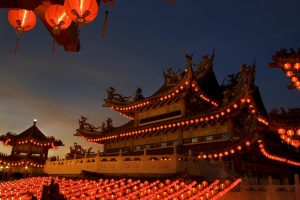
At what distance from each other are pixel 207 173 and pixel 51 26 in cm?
1040

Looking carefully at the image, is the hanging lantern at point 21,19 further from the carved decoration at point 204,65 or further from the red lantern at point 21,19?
the carved decoration at point 204,65

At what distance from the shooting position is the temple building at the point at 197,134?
13203 millimetres

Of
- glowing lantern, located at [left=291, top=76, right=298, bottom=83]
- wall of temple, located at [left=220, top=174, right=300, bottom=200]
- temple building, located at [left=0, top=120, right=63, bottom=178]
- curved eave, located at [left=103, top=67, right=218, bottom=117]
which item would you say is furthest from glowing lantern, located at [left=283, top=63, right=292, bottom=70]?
temple building, located at [left=0, top=120, right=63, bottom=178]

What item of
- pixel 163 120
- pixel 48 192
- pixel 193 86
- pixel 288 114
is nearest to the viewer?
pixel 48 192

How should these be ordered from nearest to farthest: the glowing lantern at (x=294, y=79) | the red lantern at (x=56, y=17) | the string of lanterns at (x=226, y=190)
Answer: the red lantern at (x=56, y=17) < the string of lanterns at (x=226, y=190) < the glowing lantern at (x=294, y=79)

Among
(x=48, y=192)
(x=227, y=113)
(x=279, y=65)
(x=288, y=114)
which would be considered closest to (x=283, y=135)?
(x=288, y=114)

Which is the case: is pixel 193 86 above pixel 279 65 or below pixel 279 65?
above

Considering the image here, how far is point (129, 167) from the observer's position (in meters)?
14.2

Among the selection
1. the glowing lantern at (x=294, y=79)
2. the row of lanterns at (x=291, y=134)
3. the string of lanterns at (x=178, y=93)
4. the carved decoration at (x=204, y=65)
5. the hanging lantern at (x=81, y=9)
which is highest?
the carved decoration at (x=204, y=65)

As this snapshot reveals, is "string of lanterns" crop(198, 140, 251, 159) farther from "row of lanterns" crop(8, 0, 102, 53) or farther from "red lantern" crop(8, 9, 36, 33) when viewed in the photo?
"red lantern" crop(8, 9, 36, 33)

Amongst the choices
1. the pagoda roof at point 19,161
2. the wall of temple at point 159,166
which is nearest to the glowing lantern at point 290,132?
the wall of temple at point 159,166

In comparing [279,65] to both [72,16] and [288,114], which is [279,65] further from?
[72,16]

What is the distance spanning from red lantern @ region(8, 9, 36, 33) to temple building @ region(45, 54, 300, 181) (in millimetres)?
8586

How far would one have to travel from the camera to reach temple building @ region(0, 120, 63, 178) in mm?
27406
